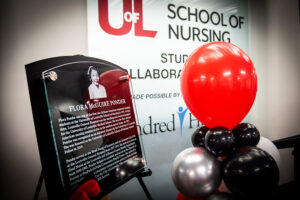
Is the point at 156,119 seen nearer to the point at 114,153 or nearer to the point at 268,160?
the point at 114,153

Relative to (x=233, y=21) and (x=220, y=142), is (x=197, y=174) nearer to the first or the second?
(x=220, y=142)

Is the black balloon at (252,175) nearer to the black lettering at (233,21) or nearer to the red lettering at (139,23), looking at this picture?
the red lettering at (139,23)

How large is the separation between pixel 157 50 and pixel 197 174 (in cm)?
126

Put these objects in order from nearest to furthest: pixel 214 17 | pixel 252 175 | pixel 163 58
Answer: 1. pixel 252 175
2. pixel 163 58
3. pixel 214 17

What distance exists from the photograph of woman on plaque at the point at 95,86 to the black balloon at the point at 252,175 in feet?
2.50

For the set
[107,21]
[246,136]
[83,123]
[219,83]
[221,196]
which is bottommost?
[221,196]

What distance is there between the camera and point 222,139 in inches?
35.4

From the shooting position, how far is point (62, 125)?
2.82 ft

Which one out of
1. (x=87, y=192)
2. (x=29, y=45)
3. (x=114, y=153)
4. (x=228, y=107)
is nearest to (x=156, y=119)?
(x=114, y=153)

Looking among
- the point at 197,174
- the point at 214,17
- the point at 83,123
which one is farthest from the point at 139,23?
the point at 197,174

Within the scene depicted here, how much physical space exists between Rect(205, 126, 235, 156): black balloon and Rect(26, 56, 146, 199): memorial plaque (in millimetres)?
481

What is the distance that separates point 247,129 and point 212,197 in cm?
41

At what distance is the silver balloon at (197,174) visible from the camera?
830 millimetres

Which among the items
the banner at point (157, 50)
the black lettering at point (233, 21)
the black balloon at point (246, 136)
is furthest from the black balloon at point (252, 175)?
the black lettering at point (233, 21)
